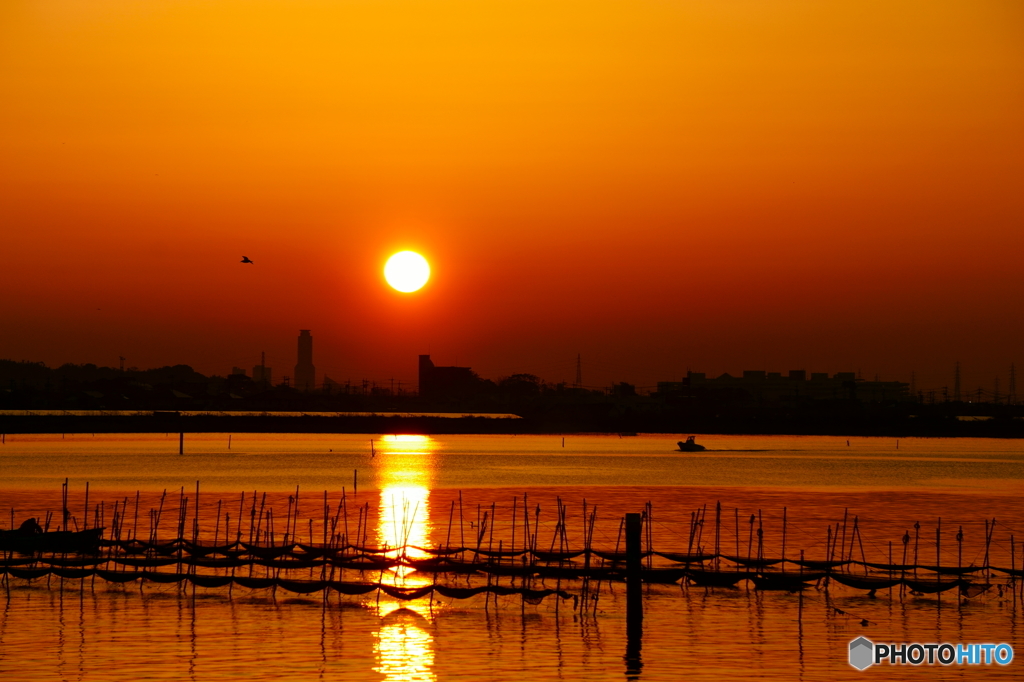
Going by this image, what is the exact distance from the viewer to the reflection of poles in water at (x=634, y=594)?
35763 millimetres

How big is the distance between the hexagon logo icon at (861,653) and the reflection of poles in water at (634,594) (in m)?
6.16

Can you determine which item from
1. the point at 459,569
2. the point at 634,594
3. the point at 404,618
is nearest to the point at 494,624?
the point at 404,618

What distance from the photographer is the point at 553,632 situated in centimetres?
3897

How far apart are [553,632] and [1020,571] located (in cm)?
1726

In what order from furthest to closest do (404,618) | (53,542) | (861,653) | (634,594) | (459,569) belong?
(53,542)
(459,569)
(404,618)
(634,594)
(861,653)

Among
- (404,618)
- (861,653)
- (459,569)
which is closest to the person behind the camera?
(861,653)

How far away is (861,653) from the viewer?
115ft

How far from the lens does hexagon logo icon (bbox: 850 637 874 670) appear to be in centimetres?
3447

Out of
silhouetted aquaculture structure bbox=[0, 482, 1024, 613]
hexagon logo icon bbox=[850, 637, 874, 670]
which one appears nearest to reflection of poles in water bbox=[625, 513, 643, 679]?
silhouetted aquaculture structure bbox=[0, 482, 1024, 613]

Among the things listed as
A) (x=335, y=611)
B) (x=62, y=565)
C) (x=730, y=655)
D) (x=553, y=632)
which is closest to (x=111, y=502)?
(x=62, y=565)

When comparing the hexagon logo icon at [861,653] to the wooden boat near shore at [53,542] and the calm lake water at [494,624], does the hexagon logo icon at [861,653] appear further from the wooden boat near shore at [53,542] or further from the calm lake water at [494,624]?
the wooden boat near shore at [53,542]

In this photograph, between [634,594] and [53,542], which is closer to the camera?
[634,594]

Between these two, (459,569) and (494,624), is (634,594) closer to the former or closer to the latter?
(494,624)

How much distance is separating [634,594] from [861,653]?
7.39 metres
